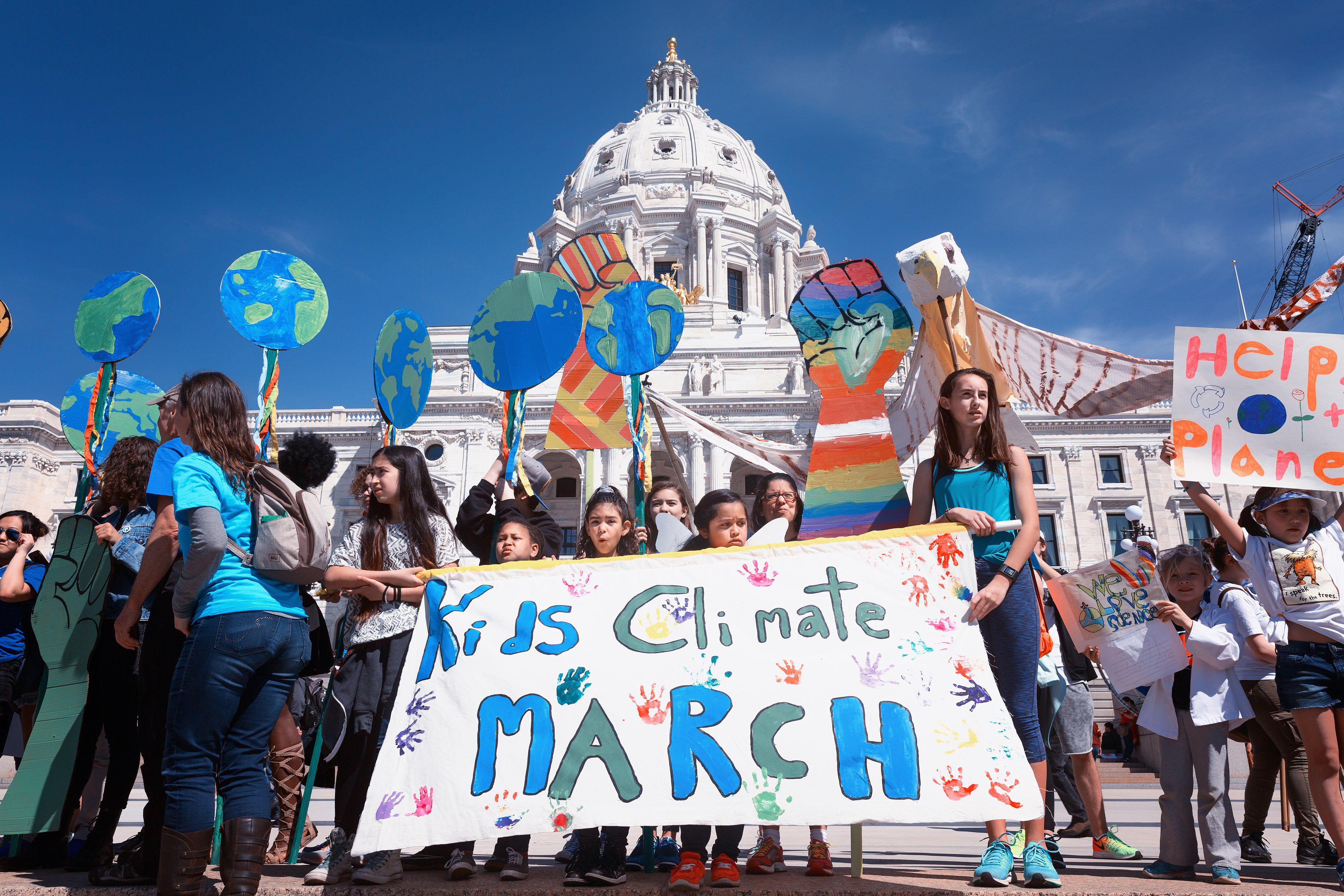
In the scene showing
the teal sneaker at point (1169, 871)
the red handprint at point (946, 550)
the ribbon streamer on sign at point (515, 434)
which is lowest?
the teal sneaker at point (1169, 871)

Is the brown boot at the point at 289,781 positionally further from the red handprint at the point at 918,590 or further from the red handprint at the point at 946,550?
the red handprint at the point at 946,550

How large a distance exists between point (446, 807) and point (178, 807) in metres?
0.97

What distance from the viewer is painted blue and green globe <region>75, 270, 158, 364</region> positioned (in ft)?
20.5

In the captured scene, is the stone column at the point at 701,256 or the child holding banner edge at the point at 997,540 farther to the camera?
the stone column at the point at 701,256

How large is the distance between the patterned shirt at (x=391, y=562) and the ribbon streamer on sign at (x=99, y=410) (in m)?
3.15

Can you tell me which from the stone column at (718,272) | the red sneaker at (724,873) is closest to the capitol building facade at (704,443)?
the stone column at (718,272)

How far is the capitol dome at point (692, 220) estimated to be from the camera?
60062 millimetres

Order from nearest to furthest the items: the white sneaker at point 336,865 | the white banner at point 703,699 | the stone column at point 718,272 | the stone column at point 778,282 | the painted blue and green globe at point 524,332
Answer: the white banner at point 703,699 → the white sneaker at point 336,865 → the painted blue and green globe at point 524,332 → the stone column at point 718,272 → the stone column at point 778,282

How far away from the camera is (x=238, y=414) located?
A: 11.6 feet

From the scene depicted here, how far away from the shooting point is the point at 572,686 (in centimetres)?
345

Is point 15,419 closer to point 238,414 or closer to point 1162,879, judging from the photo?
point 238,414

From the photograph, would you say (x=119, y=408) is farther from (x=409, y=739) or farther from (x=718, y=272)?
(x=718, y=272)

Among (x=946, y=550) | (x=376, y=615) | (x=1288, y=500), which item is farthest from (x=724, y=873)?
(x=1288, y=500)

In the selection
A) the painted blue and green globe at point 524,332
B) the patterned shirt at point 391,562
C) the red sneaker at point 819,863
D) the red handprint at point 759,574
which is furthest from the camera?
the painted blue and green globe at point 524,332
